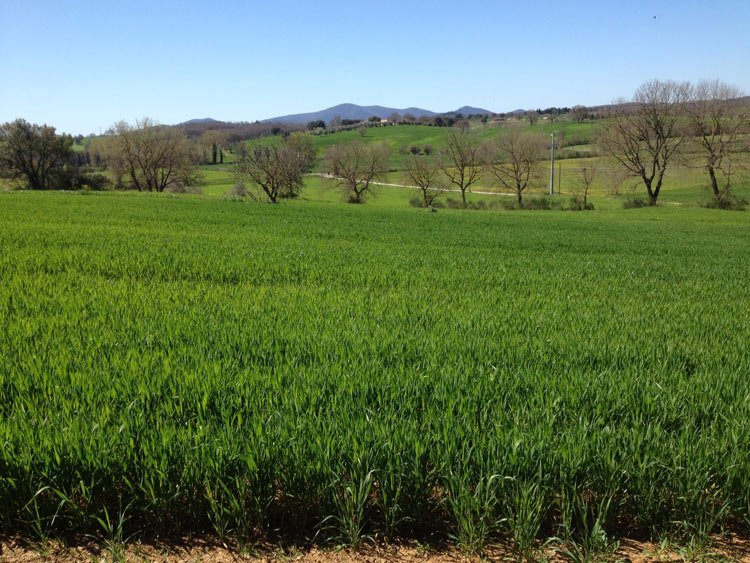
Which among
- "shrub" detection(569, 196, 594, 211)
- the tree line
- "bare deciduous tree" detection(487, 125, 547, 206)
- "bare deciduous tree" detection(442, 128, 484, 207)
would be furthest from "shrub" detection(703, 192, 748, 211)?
"bare deciduous tree" detection(442, 128, 484, 207)

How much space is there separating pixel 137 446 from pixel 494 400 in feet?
9.41

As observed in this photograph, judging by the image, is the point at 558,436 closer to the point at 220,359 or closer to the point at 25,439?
the point at 220,359

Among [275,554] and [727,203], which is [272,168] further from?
[275,554]

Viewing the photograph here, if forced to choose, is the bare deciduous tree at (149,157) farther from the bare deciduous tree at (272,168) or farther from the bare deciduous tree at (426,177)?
the bare deciduous tree at (426,177)

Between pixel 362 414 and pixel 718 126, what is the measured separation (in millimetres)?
70747

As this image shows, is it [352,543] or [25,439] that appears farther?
[25,439]

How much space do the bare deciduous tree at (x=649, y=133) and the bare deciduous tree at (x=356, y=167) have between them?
34.1 metres

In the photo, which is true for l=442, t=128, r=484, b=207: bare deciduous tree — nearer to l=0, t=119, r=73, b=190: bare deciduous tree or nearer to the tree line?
the tree line

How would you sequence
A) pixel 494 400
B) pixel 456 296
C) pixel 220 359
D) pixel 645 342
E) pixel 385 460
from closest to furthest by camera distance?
pixel 385 460, pixel 494 400, pixel 220 359, pixel 645 342, pixel 456 296

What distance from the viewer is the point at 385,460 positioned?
11.5 ft

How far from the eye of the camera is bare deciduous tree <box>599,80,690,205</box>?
63125mm

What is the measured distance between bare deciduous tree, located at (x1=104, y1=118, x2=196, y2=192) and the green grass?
258ft

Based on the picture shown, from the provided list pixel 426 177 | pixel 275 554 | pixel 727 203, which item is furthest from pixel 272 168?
pixel 275 554

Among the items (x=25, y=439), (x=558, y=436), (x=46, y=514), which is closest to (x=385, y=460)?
(x=558, y=436)
